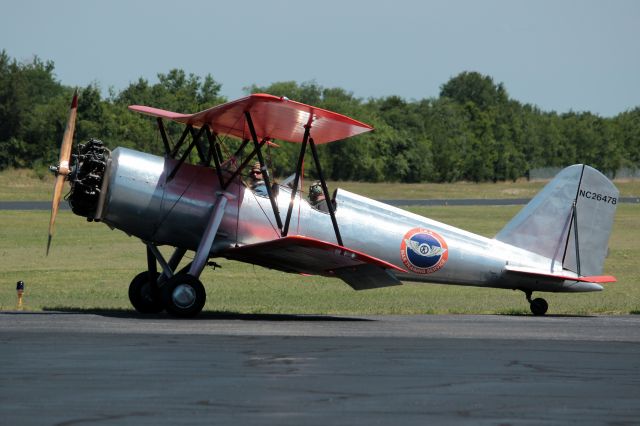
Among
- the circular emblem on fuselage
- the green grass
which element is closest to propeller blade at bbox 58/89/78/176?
the green grass

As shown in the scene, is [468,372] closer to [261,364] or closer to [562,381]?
[562,381]

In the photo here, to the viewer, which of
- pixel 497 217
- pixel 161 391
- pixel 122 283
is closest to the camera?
pixel 161 391

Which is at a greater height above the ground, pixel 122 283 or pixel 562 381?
pixel 562 381

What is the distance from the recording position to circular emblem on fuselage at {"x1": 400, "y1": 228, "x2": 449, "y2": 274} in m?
18.9

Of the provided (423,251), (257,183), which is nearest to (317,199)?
(257,183)

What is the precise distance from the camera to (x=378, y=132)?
105062 mm

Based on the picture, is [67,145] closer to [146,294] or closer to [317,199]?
[146,294]

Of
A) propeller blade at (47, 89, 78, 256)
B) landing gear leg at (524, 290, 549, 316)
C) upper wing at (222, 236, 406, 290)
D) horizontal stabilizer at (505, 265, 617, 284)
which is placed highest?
propeller blade at (47, 89, 78, 256)

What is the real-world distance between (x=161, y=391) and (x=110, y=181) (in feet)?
24.4

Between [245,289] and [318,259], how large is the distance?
325 inches

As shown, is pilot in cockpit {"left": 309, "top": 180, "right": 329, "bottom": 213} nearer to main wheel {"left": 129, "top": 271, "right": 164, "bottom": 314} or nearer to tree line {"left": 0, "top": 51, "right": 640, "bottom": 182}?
main wheel {"left": 129, "top": 271, "right": 164, "bottom": 314}

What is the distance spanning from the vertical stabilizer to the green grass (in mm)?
1332

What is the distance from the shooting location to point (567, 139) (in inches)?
5591

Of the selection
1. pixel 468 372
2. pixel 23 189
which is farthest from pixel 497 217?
pixel 468 372
